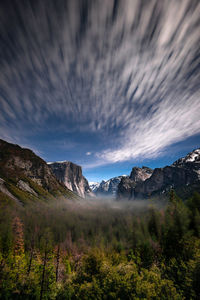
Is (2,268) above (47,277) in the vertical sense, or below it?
above

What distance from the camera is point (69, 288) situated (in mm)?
32594

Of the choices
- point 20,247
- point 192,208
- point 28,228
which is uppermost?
point 192,208

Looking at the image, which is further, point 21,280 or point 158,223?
point 158,223

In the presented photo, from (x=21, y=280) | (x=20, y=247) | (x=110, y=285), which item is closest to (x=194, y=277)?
(x=110, y=285)

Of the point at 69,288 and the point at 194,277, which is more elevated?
the point at 194,277

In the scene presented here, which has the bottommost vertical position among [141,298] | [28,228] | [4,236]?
[28,228]

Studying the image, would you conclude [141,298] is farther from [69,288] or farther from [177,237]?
[177,237]

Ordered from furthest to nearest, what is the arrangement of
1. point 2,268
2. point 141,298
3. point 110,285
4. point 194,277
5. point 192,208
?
point 192,208 → point 2,268 → point 110,285 → point 194,277 → point 141,298

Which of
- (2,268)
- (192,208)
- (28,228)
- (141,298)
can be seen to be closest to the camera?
(141,298)

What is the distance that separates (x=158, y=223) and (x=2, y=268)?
65.6 m

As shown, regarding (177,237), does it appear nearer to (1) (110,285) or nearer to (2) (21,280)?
(1) (110,285)

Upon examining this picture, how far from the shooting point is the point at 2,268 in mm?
36438

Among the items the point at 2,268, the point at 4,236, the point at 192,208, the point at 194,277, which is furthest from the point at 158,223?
the point at 4,236

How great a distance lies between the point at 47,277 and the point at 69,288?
43.2 feet
